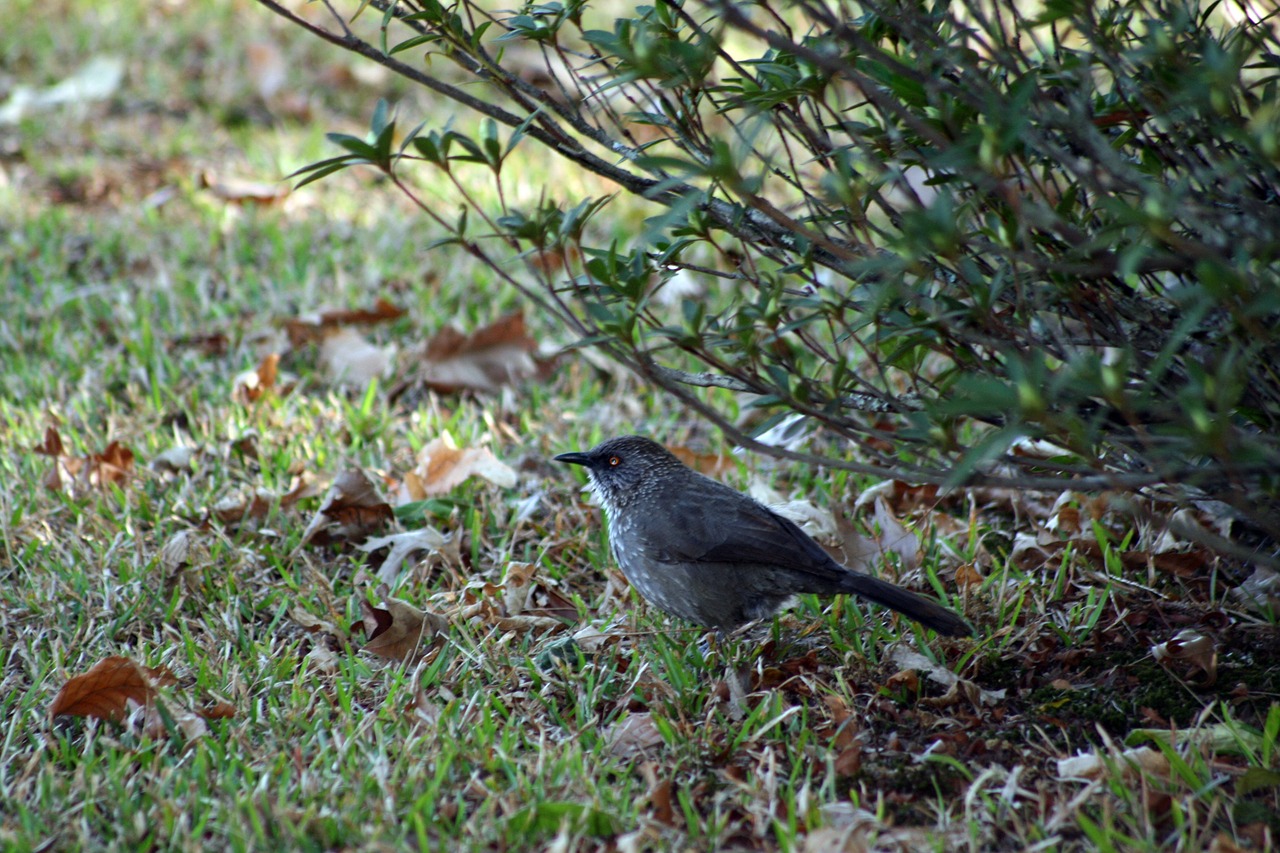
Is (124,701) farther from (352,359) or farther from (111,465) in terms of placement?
(352,359)

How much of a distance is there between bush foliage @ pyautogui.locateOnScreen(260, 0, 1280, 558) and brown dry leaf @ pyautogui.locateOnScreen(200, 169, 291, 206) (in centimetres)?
445

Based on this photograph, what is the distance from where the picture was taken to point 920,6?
3230 mm

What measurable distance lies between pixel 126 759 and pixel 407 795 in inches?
31.9

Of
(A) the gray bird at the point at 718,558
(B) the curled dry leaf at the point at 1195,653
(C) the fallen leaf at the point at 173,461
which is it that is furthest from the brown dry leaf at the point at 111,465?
(B) the curled dry leaf at the point at 1195,653

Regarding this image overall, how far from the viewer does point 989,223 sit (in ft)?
9.46

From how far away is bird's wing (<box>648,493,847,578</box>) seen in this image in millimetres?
4016

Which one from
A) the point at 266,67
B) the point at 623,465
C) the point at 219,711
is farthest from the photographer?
the point at 266,67

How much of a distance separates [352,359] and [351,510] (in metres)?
1.43

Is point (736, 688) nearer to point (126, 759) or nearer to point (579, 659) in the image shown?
point (579, 659)

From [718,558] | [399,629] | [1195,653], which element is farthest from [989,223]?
[399,629]

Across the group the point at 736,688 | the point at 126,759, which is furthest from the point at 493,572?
the point at 126,759

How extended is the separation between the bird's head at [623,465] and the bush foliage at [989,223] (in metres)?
1.00

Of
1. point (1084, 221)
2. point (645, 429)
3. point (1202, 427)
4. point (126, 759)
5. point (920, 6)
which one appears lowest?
point (126, 759)

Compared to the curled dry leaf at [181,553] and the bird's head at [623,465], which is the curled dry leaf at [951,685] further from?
the curled dry leaf at [181,553]
